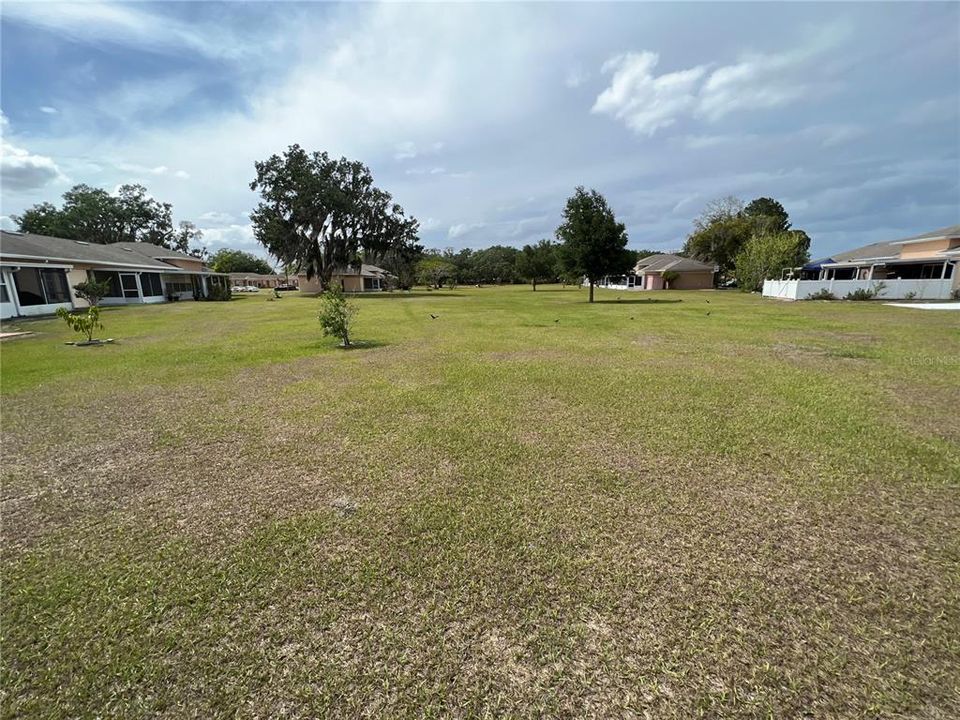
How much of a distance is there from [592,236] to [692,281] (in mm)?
26672

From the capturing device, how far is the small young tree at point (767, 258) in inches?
1323

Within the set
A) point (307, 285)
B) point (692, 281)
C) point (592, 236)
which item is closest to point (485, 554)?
point (592, 236)

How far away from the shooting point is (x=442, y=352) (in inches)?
408

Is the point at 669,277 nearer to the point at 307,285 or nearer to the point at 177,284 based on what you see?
the point at 307,285

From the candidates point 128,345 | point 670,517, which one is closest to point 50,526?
point 670,517

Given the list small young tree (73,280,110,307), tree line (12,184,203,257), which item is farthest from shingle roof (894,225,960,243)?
tree line (12,184,203,257)

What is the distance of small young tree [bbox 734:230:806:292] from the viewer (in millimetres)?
33594

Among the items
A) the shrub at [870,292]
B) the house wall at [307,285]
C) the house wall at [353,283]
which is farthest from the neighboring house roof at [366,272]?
the shrub at [870,292]

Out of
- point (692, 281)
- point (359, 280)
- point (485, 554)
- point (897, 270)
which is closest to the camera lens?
point (485, 554)

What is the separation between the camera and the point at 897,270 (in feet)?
104

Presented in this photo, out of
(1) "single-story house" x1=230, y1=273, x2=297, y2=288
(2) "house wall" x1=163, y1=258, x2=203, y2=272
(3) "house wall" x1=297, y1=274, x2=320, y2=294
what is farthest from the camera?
(1) "single-story house" x1=230, y1=273, x2=297, y2=288

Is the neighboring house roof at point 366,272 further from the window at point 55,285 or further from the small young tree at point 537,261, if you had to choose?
the window at point 55,285

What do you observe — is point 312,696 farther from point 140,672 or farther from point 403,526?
point 403,526

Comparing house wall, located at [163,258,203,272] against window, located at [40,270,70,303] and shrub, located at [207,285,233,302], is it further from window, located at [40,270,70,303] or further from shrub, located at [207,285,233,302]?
window, located at [40,270,70,303]
